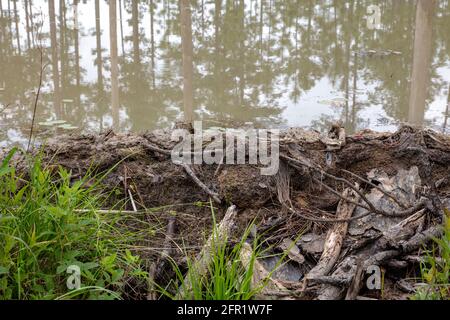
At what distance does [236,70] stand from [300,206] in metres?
7.12

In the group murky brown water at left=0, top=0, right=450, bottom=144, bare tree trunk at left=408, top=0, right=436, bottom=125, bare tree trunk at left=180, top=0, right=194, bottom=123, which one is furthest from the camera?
bare tree trunk at left=180, top=0, right=194, bottom=123

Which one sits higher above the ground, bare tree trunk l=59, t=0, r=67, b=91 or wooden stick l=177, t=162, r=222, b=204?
bare tree trunk l=59, t=0, r=67, b=91

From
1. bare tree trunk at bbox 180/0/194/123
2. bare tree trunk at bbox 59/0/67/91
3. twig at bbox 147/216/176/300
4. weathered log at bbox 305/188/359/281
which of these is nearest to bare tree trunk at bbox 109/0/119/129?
bare tree trunk at bbox 180/0/194/123

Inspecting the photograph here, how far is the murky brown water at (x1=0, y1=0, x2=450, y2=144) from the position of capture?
6.81 metres

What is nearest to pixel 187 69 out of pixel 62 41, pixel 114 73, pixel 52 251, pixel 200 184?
pixel 114 73

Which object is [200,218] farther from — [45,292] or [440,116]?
[440,116]

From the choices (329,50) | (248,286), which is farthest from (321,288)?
(329,50)

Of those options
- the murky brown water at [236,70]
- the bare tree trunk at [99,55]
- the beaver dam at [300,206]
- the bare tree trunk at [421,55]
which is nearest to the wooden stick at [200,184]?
the beaver dam at [300,206]

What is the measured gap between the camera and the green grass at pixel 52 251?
1848 mm

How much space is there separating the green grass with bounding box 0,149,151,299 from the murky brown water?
186 centimetres

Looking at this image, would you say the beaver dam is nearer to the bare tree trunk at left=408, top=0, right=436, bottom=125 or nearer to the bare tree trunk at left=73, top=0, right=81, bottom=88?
the bare tree trunk at left=408, top=0, right=436, bottom=125
